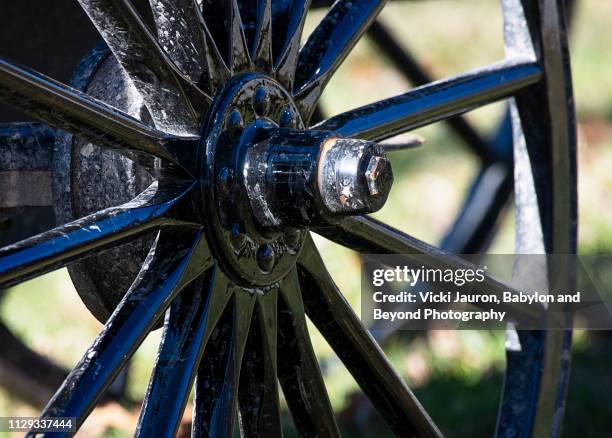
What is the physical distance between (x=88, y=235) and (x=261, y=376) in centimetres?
27

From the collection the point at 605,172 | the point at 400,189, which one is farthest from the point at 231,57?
the point at 605,172

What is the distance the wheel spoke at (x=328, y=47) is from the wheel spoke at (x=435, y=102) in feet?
0.14

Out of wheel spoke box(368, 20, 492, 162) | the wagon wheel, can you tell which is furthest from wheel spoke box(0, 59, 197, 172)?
wheel spoke box(368, 20, 492, 162)

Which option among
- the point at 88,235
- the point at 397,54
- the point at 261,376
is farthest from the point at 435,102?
the point at 397,54

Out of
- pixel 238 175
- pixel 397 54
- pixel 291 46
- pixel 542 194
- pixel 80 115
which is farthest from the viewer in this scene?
pixel 397 54

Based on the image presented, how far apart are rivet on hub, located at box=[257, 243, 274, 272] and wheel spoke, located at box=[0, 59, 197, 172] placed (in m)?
0.14

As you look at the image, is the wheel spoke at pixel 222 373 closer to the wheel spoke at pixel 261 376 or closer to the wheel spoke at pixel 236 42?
the wheel spoke at pixel 261 376

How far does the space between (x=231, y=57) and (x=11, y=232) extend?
710 millimetres

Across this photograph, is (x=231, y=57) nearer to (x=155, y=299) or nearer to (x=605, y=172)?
(x=155, y=299)

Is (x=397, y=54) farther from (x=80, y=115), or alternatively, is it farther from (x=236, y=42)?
(x=80, y=115)

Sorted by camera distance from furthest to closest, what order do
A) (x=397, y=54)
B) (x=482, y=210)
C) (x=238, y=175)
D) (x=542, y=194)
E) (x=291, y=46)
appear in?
(x=482, y=210) → (x=397, y=54) → (x=542, y=194) → (x=291, y=46) → (x=238, y=175)

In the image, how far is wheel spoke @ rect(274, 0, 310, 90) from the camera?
3.50 feet

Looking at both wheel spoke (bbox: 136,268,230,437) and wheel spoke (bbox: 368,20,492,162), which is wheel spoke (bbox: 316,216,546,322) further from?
wheel spoke (bbox: 368,20,492,162)

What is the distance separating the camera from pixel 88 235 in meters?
0.88
